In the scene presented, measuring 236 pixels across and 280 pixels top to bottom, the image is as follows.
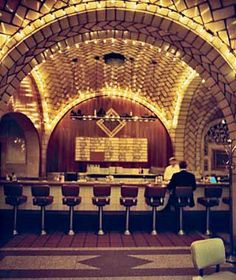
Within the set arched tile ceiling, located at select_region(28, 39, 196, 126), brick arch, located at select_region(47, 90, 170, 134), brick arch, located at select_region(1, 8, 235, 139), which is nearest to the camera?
brick arch, located at select_region(1, 8, 235, 139)

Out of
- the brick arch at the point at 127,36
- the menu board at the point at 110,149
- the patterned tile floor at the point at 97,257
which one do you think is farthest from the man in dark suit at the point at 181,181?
the menu board at the point at 110,149

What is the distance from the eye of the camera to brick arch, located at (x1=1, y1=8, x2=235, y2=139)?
19.3 ft

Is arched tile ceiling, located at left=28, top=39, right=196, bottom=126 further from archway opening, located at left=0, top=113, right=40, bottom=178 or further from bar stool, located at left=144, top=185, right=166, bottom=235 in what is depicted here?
bar stool, located at left=144, top=185, right=166, bottom=235

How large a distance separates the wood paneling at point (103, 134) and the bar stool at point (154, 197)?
5.45m

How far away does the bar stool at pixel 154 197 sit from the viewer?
25.0ft

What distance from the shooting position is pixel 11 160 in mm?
12281

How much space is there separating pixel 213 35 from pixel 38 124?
7.43 m

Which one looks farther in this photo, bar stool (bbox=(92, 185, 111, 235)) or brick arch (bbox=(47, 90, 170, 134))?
brick arch (bbox=(47, 90, 170, 134))

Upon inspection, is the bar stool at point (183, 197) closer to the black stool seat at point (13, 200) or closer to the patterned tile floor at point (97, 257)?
the patterned tile floor at point (97, 257)

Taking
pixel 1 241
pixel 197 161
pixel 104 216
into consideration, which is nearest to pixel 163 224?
pixel 104 216

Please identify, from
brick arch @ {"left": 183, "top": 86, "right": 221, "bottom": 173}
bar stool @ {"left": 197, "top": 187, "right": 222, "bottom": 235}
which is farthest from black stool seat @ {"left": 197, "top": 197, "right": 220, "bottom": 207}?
brick arch @ {"left": 183, "top": 86, "right": 221, "bottom": 173}

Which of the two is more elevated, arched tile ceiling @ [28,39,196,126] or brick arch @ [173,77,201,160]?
arched tile ceiling @ [28,39,196,126]

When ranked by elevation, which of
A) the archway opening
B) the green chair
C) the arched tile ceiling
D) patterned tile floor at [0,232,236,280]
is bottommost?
patterned tile floor at [0,232,236,280]

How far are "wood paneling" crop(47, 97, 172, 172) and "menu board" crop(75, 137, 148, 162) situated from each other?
5.9 inches
